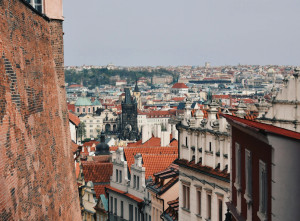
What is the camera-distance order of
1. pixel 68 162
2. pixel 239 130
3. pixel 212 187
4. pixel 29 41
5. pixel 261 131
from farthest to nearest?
pixel 212 187 < pixel 68 162 < pixel 29 41 < pixel 239 130 < pixel 261 131

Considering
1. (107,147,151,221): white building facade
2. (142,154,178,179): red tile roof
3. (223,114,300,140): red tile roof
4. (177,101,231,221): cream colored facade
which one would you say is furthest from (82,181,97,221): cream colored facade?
(223,114,300,140): red tile roof

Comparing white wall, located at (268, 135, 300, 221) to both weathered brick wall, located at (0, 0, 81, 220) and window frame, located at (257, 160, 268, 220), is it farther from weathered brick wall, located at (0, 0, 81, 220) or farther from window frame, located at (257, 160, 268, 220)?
weathered brick wall, located at (0, 0, 81, 220)

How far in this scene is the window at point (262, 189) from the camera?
10.4m

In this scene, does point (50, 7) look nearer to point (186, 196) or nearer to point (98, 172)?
point (186, 196)

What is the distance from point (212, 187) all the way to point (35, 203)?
1102cm

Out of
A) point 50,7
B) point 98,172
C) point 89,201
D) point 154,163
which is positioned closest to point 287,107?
point 50,7

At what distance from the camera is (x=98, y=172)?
49000 millimetres

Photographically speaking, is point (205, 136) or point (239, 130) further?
point (205, 136)

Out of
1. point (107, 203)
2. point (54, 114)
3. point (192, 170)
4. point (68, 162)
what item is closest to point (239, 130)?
point (54, 114)

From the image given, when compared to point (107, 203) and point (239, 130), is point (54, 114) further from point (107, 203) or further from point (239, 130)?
point (107, 203)

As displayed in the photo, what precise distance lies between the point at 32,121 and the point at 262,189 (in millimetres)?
5348

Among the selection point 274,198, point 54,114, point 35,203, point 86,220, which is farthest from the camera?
point 86,220

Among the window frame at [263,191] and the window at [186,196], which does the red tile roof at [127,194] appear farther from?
the window frame at [263,191]

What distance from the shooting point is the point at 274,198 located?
9484 mm
